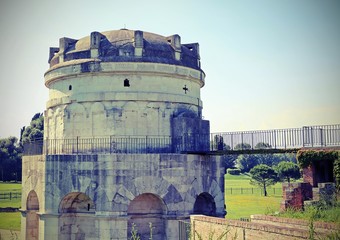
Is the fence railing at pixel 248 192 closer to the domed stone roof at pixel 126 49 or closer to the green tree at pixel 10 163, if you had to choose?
the green tree at pixel 10 163

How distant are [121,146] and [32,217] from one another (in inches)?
265

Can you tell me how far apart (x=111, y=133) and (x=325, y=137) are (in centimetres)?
1065

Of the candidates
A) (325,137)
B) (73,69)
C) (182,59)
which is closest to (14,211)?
(73,69)

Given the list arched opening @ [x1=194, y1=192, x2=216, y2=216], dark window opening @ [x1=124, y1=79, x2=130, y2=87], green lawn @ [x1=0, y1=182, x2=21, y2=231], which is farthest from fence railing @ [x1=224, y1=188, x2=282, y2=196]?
dark window opening @ [x1=124, y1=79, x2=130, y2=87]

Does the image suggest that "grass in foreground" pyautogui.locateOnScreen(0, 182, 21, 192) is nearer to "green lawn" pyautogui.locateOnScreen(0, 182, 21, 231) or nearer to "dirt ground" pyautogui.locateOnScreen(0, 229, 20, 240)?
"green lawn" pyautogui.locateOnScreen(0, 182, 21, 231)

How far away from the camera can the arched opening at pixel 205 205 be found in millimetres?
22188

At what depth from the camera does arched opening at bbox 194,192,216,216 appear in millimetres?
22188

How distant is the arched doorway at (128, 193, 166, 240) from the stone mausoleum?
0.16 feet

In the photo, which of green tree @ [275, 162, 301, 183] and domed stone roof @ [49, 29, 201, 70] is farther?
green tree @ [275, 162, 301, 183]

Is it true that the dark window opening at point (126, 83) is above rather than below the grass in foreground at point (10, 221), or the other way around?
above

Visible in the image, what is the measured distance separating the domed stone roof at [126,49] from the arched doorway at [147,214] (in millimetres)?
7434

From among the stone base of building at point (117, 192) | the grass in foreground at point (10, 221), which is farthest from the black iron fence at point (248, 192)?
the stone base of building at point (117, 192)

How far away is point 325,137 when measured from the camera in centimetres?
1722

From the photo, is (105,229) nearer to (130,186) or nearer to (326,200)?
(130,186)
